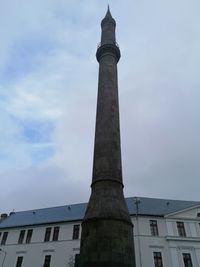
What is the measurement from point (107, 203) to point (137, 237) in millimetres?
13121

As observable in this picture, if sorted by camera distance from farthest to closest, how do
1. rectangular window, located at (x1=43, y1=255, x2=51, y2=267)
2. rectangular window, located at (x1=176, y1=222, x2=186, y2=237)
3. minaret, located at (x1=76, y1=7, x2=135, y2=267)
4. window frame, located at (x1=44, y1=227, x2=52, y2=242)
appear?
window frame, located at (x1=44, y1=227, x2=52, y2=242) → rectangular window, located at (x1=43, y1=255, x2=51, y2=267) → rectangular window, located at (x1=176, y1=222, x2=186, y2=237) → minaret, located at (x1=76, y1=7, x2=135, y2=267)

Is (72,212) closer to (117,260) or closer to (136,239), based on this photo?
(136,239)

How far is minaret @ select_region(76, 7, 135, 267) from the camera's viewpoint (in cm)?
1420

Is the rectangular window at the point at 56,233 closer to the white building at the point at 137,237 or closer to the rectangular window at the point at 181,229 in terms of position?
the white building at the point at 137,237

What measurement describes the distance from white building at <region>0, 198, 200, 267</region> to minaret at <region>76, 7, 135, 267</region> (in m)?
12.2

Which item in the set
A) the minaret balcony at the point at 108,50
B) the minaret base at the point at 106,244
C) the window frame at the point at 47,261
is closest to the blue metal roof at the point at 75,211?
the window frame at the point at 47,261

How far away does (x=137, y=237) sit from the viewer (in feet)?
87.7

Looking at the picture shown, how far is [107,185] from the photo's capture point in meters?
16.5

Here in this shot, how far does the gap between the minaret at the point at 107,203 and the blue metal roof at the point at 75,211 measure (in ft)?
42.3

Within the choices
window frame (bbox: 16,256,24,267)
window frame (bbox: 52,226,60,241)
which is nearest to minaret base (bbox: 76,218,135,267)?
window frame (bbox: 52,226,60,241)

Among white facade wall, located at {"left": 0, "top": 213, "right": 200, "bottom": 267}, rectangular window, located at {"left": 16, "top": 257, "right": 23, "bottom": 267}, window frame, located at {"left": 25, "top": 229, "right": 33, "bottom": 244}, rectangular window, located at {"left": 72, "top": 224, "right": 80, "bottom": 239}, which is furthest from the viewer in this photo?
window frame, located at {"left": 25, "top": 229, "right": 33, "bottom": 244}

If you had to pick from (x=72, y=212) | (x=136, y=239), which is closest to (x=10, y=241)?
(x=72, y=212)

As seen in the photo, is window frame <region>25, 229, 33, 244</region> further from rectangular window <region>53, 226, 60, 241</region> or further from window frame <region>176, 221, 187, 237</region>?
window frame <region>176, 221, 187, 237</region>

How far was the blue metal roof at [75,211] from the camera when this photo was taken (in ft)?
97.7
